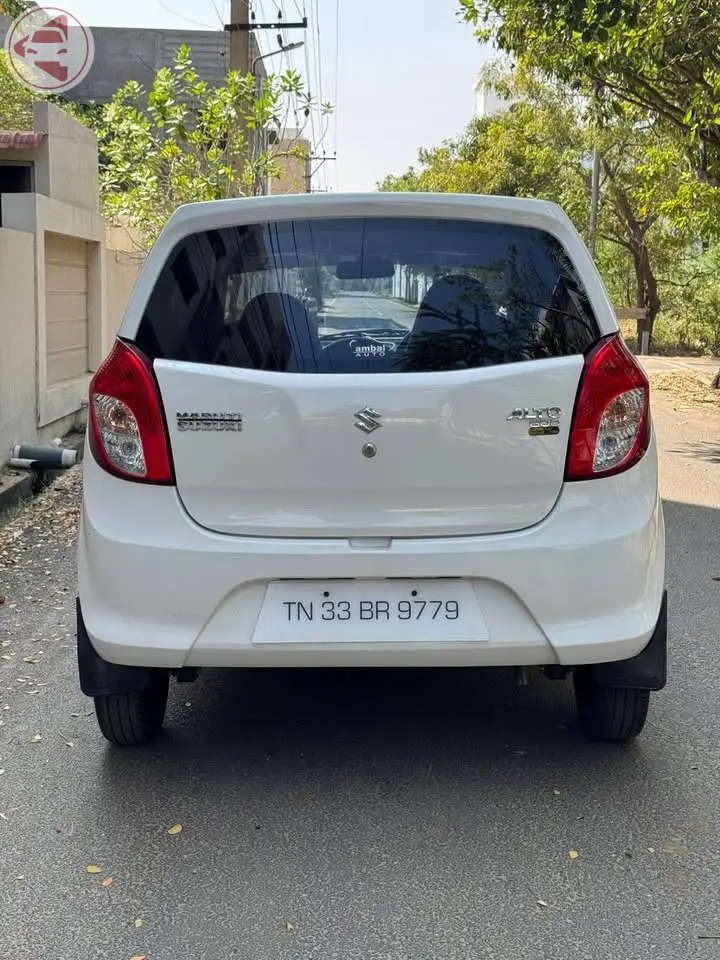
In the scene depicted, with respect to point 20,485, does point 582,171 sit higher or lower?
higher

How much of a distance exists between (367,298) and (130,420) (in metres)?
0.80

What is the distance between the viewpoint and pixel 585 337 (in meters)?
3.26

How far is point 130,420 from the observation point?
317cm

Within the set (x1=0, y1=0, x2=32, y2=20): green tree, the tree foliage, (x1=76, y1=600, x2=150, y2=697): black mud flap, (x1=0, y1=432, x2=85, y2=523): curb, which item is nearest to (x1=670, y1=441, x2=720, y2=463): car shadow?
the tree foliage

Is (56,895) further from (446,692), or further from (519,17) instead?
(519,17)

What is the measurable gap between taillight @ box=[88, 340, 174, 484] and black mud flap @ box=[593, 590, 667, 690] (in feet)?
4.77

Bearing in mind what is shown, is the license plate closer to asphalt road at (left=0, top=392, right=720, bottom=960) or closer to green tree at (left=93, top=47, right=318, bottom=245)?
asphalt road at (left=0, top=392, right=720, bottom=960)

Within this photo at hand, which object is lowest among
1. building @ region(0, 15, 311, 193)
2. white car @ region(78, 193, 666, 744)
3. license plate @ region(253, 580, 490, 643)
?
license plate @ region(253, 580, 490, 643)

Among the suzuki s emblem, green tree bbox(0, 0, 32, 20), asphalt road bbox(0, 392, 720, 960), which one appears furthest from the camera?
green tree bbox(0, 0, 32, 20)

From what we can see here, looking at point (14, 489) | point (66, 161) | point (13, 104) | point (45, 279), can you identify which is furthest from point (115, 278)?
point (13, 104)

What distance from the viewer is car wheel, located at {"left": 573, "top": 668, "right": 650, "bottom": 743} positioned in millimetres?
3557

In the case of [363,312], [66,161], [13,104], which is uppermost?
[13,104]

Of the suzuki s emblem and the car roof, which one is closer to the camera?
the suzuki s emblem

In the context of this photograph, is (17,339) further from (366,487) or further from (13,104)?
(13,104)
